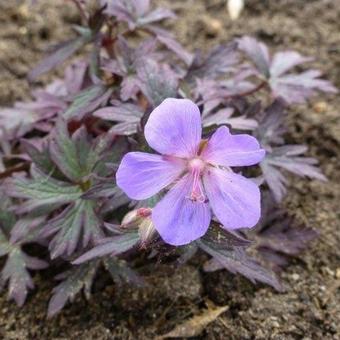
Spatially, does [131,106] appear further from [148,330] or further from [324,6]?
[324,6]

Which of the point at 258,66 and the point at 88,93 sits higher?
the point at 88,93

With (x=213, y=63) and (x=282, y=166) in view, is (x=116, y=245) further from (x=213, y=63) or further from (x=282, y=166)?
(x=213, y=63)

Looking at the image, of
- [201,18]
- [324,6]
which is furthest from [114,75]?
[324,6]

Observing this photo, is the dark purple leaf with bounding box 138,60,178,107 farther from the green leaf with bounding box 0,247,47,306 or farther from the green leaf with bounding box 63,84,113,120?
the green leaf with bounding box 0,247,47,306

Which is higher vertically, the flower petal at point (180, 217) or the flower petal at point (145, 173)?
the flower petal at point (145, 173)

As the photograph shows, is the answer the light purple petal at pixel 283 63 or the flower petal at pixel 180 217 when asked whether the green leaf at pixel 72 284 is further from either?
the light purple petal at pixel 283 63

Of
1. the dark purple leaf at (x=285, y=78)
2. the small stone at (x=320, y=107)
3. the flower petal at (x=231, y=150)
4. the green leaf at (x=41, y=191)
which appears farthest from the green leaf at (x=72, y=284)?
the small stone at (x=320, y=107)
